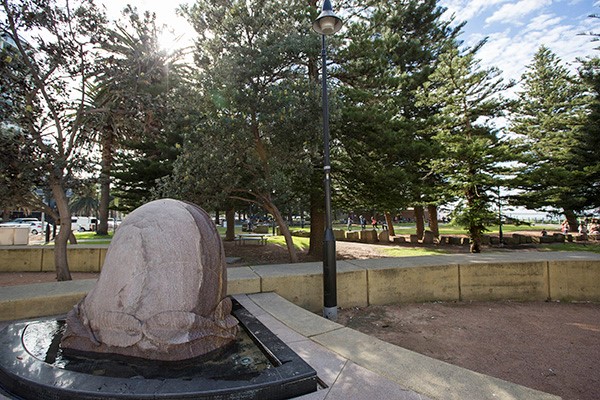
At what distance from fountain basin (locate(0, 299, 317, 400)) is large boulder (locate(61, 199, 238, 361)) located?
0.16 meters

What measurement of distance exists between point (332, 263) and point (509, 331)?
3363 mm

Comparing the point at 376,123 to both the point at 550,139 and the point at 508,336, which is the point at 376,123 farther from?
the point at 550,139

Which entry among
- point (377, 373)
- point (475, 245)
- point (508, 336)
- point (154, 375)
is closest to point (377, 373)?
point (377, 373)

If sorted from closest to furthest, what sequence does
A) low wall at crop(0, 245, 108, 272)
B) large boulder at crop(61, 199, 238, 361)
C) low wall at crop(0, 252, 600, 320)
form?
1. large boulder at crop(61, 199, 238, 361)
2. low wall at crop(0, 252, 600, 320)
3. low wall at crop(0, 245, 108, 272)

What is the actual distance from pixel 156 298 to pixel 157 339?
0.41m

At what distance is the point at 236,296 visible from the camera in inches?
232

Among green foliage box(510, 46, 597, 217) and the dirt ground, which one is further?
green foliage box(510, 46, 597, 217)

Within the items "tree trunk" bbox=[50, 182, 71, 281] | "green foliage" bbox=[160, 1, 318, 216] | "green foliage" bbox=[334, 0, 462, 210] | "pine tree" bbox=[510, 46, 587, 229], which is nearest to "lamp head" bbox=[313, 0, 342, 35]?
"green foliage" bbox=[160, 1, 318, 216]

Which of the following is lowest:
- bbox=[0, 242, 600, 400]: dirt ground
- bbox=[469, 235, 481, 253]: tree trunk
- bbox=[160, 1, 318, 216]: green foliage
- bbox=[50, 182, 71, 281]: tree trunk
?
bbox=[0, 242, 600, 400]: dirt ground

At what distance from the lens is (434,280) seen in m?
Result: 7.21

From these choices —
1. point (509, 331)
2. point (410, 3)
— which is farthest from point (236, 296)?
point (410, 3)

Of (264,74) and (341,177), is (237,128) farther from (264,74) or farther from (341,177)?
(341,177)

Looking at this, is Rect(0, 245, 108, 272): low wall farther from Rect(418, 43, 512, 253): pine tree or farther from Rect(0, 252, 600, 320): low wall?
Rect(418, 43, 512, 253): pine tree

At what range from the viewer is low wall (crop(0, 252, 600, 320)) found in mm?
6422
